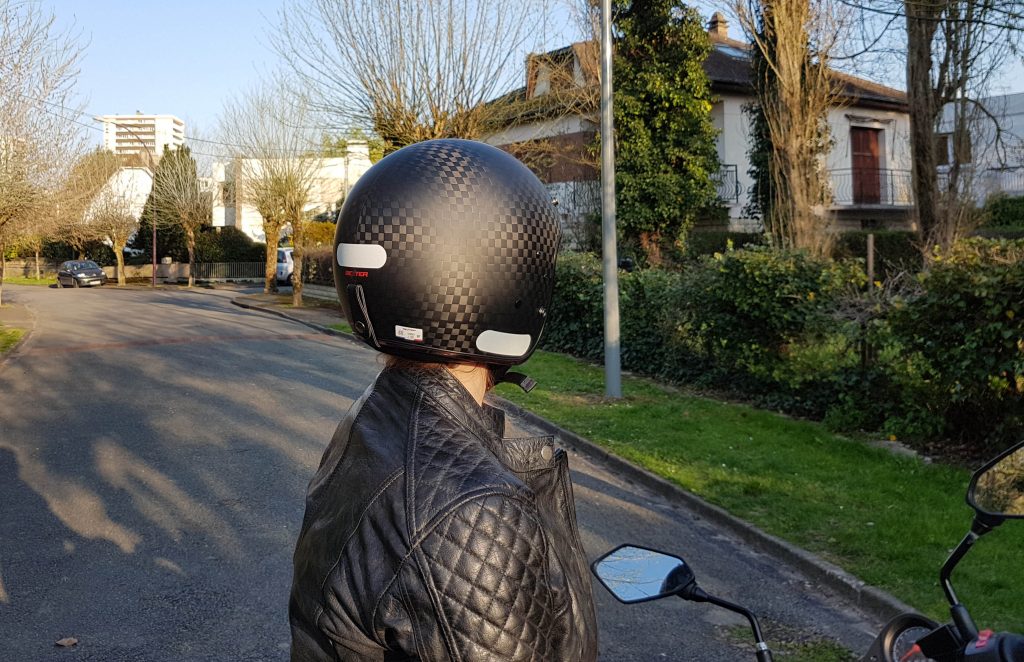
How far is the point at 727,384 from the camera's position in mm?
12141

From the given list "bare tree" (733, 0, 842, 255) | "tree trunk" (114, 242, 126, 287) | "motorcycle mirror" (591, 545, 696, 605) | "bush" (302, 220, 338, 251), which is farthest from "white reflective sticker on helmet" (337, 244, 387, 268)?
"tree trunk" (114, 242, 126, 287)

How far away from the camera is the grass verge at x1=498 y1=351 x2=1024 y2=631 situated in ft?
17.4

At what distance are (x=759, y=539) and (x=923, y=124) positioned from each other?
930 centimetres

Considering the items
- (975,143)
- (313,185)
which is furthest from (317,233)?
(975,143)

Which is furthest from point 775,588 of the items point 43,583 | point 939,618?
point 43,583

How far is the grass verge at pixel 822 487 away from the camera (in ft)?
17.4

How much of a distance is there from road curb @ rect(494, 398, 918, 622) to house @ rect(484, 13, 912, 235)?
13092mm

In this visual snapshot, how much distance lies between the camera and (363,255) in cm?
155

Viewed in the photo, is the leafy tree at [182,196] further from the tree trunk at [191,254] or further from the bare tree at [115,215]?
the bare tree at [115,215]

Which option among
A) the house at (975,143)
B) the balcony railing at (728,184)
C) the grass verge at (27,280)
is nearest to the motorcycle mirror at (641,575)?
the house at (975,143)

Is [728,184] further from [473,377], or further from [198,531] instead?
[473,377]

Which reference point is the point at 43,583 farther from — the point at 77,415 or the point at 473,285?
the point at 77,415

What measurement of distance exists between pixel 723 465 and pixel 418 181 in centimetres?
720

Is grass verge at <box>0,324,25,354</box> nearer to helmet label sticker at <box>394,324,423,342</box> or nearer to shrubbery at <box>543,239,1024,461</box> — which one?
shrubbery at <box>543,239,1024,461</box>
